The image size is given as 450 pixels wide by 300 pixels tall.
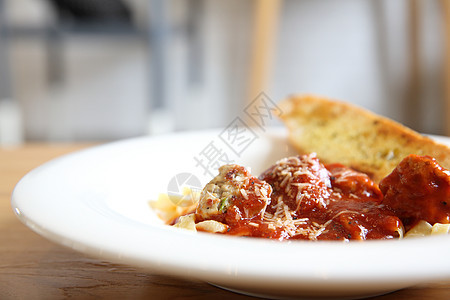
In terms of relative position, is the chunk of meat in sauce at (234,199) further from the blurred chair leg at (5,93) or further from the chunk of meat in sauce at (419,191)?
the blurred chair leg at (5,93)

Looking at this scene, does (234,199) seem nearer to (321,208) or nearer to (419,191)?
(321,208)

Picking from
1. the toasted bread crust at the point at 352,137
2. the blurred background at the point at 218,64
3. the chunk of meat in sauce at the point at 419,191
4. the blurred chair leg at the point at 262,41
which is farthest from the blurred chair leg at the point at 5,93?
the chunk of meat in sauce at the point at 419,191

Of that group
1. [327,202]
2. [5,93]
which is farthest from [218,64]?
[327,202]

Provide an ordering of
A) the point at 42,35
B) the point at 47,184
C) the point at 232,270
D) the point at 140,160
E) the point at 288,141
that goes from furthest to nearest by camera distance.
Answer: the point at 42,35 → the point at 288,141 → the point at 140,160 → the point at 47,184 → the point at 232,270

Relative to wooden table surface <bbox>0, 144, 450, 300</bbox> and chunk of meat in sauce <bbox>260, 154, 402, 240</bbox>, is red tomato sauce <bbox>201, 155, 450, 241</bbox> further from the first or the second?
→ wooden table surface <bbox>0, 144, 450, 300</bbox>

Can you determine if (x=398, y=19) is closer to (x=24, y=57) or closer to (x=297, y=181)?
(x=24, y=57)

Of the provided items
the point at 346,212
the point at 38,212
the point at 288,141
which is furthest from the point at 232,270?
the point at 288,141

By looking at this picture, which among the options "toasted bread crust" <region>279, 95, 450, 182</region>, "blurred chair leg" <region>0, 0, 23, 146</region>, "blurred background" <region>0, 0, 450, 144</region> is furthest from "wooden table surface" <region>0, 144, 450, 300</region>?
"blurred background" <region>0, 0, 450, 144</region>
